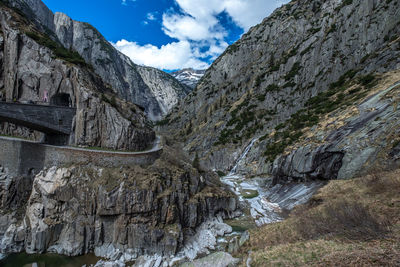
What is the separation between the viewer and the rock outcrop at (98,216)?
1714 centimetres

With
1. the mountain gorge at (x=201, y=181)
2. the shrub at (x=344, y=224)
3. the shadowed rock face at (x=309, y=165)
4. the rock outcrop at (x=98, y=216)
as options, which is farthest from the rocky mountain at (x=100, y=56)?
the shrub at (x=344, y=224)

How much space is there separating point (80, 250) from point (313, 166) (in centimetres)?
2834

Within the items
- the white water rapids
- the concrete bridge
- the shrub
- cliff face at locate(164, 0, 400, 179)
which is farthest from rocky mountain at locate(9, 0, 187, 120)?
the shrub

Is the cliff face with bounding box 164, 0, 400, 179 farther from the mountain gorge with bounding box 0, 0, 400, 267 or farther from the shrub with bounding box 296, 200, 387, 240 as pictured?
the shrub with bounding box 296, 200, 387, 240

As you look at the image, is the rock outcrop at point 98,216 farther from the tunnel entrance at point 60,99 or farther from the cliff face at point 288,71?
the cliff face at point 288,71

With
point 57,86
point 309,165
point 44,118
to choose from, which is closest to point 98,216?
point 44,118

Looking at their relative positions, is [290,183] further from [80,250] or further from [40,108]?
[40,108]

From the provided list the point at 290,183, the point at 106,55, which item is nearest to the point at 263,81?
the point at 290,183

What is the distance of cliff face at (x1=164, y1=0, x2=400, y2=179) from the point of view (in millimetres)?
37344

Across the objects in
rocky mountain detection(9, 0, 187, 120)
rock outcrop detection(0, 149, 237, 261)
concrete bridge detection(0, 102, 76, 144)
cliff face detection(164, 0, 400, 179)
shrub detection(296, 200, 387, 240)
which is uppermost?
rocky mountain detection(9, 0, 187, 120)

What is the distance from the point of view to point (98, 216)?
713 inches

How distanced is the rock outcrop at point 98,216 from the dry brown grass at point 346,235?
31.8ft

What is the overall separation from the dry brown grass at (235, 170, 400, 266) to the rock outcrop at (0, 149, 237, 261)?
31.8 ft

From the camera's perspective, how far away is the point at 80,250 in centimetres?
1691
